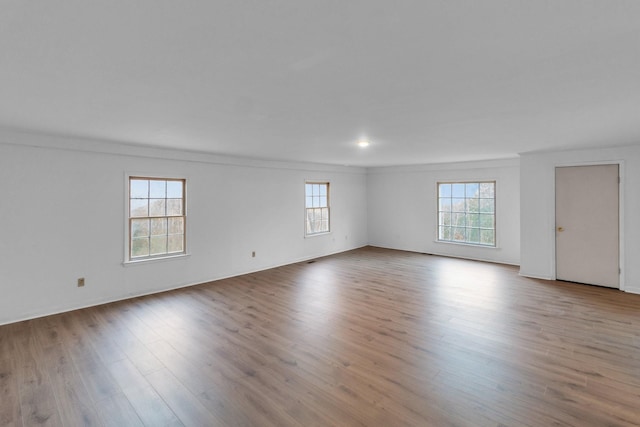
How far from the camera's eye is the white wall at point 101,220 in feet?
13.1

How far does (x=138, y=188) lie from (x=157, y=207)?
1.39ft

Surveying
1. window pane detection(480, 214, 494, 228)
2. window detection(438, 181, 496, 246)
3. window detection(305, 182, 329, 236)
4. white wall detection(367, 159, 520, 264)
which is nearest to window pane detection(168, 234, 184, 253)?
window detection(305, 182, 329, 236)

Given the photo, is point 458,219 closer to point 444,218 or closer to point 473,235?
point 444,218

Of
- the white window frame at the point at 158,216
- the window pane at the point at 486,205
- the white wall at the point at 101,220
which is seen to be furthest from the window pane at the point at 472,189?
the white window frame at the point at 158,216

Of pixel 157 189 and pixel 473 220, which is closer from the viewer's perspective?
pixel 157 189

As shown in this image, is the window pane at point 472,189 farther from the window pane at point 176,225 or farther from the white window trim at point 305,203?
the window pane at point 176,225

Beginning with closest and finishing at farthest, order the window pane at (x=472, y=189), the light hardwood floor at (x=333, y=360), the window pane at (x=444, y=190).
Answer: the light hardwood floor at (x=333, y=360), the window pane at (x=472, y=189), the window pane at (x=444, y=190)

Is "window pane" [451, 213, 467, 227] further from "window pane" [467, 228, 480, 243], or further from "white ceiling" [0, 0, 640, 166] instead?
"white ceiling" [0, 0, 640, 166]

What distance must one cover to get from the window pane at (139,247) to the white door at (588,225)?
7079 mm

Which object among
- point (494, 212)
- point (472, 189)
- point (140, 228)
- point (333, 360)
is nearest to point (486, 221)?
point (494, 212)

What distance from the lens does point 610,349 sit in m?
3.17

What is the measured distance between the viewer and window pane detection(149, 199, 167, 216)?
17.2ft

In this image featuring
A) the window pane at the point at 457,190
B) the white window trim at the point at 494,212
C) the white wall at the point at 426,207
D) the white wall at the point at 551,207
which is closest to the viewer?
the white wall at the point at 551,207

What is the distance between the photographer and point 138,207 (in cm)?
509
